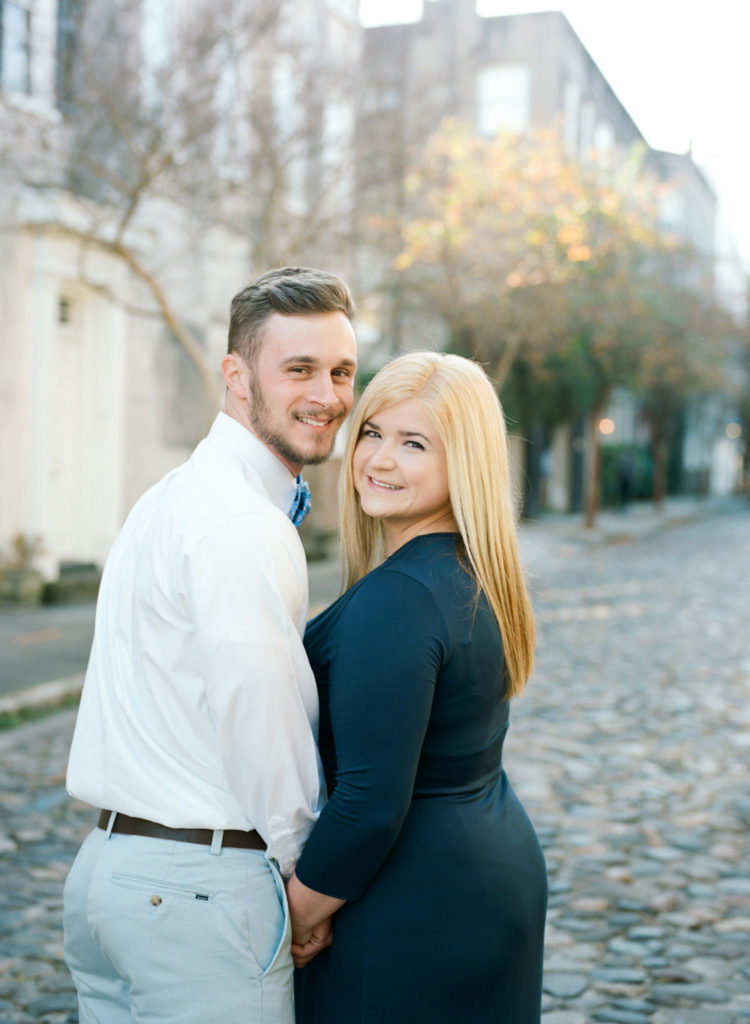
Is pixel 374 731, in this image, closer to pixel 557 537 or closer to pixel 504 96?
pixel 557 537

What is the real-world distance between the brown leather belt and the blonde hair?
61 cm

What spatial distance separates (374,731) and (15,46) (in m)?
11.2

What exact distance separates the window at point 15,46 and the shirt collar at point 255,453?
9871mm

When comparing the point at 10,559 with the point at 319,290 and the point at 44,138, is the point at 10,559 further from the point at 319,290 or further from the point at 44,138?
the point at 319,290

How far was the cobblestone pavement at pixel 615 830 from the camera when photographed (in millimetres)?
3865

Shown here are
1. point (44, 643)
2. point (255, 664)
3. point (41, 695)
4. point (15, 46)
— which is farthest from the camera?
point (15, 46)

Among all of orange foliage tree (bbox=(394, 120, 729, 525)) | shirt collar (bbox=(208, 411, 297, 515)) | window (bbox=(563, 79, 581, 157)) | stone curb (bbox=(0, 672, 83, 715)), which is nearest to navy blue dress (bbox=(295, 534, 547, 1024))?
shirt collar (bbox=(208, 411, 297, 515))

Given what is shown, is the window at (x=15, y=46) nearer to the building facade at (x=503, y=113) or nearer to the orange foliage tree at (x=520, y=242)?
the building facade at (x=503, y=113)

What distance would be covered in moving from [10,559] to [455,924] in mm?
10572

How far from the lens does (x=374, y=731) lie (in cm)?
202

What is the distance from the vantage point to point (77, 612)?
11.7 m

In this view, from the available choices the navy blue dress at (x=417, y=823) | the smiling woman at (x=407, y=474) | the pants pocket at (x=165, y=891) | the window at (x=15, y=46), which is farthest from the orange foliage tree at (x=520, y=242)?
the pants pocket at (x=165, y=891)

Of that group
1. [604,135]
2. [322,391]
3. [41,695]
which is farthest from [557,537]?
[322,391]

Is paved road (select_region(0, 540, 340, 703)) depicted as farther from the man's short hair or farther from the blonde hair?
the blonde hair
